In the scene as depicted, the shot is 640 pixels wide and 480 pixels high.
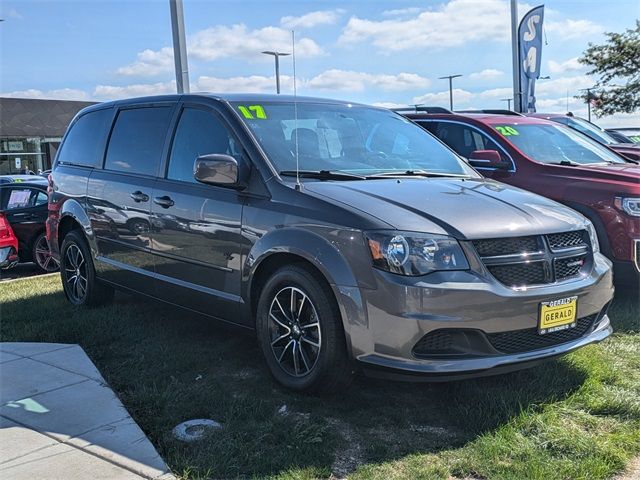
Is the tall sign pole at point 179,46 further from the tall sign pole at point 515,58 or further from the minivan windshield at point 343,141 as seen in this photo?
the tall sign pole at point 515,58

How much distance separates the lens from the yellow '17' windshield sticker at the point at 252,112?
4637 millimetres

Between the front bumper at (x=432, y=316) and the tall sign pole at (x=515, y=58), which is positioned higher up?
the tall sign pole at (x=515, y=58)

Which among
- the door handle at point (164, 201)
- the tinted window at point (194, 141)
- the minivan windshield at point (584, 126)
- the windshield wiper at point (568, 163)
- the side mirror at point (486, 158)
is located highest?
the minivan windshield at point (584, 126)

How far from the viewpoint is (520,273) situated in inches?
143

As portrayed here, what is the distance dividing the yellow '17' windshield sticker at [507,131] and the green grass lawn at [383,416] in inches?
112

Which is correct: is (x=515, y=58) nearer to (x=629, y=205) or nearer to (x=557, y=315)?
(x=629, y=205)

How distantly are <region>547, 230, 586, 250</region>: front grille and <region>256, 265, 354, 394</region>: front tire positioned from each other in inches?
52.5

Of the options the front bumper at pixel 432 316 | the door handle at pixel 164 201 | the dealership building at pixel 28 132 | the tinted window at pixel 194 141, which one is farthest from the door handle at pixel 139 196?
the dealership building at pixel 28 132

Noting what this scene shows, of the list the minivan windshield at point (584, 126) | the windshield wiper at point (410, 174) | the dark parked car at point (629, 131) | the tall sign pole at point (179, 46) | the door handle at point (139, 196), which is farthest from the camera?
the dark parked car at point (629, 131)

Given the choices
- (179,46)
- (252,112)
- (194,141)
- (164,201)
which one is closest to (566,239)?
(252,112)

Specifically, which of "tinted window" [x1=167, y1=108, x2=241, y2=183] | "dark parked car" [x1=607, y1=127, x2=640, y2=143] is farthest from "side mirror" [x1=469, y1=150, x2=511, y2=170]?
"dark parked car" [x1=607, y1=127, x2=640, y2=143]

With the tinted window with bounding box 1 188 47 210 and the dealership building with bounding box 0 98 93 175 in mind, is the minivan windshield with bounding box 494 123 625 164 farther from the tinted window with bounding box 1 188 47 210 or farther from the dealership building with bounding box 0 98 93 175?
the dealership building with bounding box 0 98 93 175

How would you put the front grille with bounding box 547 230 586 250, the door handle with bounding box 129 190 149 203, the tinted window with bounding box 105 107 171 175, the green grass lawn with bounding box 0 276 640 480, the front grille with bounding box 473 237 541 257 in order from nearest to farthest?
1. the green grass lawn with bounding box 0 276 640 480
2. the front grille with bounding box 473 237 541 257
3. the front grille with bounding box 547 230 586 250
4. the door handle with bounding box 129 190 149 203
5. the tinted window with bounding box 105 107 171 175

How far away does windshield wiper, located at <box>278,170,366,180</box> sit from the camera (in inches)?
167
